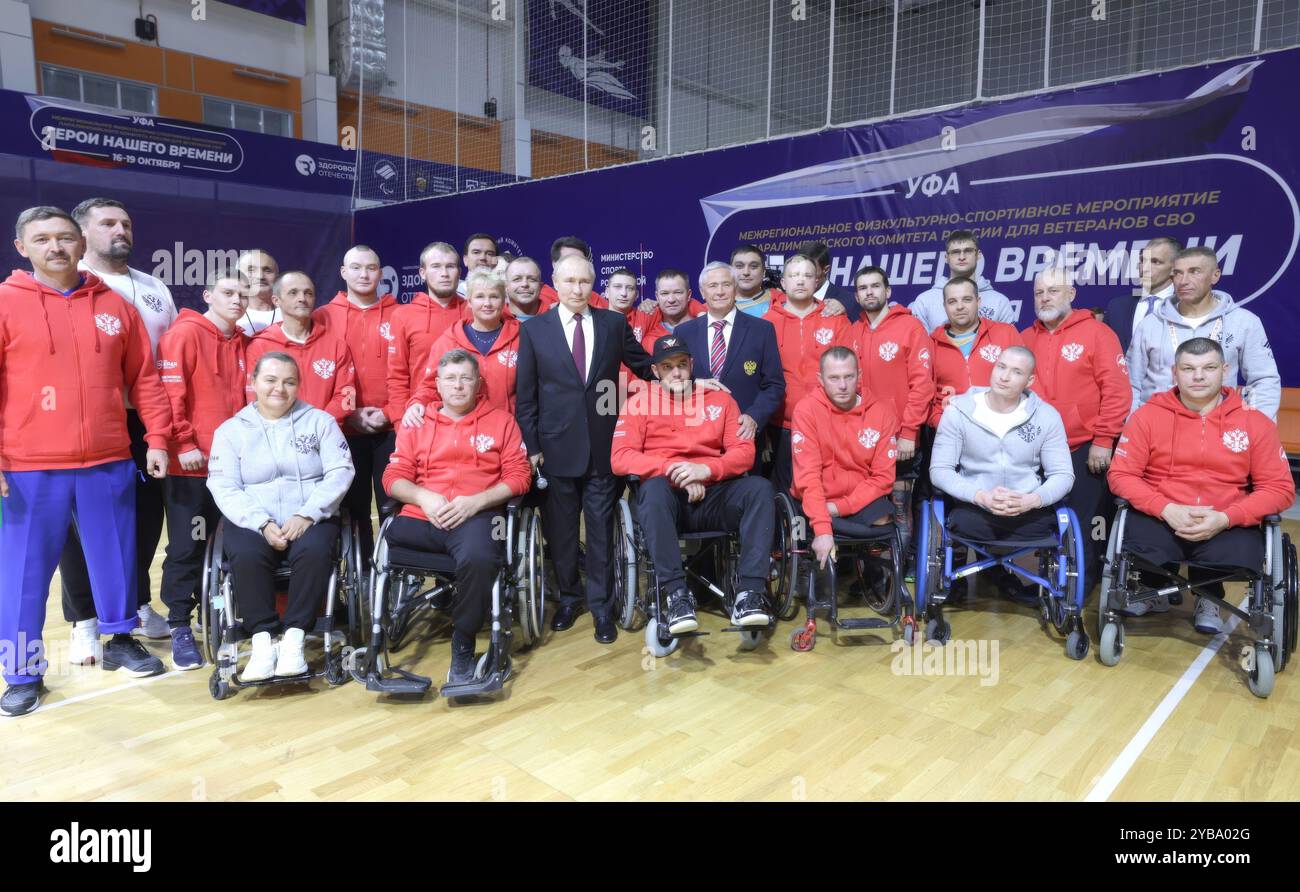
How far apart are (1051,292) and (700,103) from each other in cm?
515

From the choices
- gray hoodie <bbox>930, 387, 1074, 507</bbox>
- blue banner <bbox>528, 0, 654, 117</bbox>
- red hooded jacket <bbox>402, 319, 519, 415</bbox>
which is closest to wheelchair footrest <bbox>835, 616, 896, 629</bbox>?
gray hoodie <bbox>930, 387, 1074, 507</bbox>

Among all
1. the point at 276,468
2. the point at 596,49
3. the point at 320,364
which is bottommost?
the point at 276,468

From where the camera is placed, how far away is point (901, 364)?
3596 millimetres

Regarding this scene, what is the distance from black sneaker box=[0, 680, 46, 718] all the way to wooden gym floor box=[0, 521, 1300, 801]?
4 centimetres

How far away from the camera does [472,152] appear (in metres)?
10.4

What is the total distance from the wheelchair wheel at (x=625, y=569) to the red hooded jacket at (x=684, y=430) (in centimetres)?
20

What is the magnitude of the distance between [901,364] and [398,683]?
A: 2430mm

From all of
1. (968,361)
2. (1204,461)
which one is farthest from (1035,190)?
(1204,461)

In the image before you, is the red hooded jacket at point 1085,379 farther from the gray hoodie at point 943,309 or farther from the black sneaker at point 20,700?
the black sneaker at point 20,700

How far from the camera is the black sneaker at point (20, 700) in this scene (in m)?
2.46

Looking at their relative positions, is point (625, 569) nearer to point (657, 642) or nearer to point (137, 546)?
point (657, 642)

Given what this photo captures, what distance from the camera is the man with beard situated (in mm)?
2824

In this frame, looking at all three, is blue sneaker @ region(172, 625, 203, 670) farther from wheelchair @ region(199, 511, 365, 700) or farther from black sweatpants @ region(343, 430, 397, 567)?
black sweatpants @ region(343, 430, 397, 567)

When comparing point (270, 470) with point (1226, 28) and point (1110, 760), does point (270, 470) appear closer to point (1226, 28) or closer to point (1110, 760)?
point (1110, 760)
